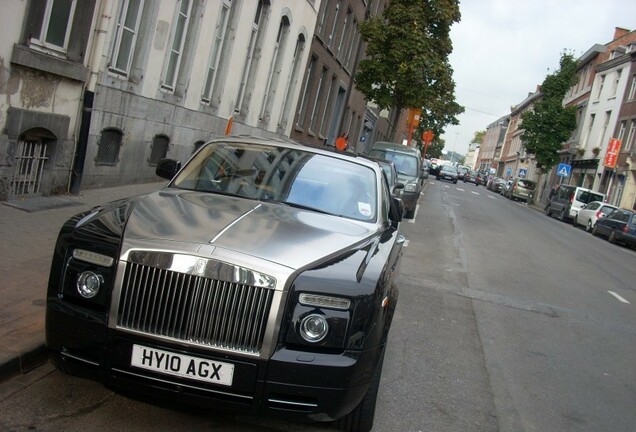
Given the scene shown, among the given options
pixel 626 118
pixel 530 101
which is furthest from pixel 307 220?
pixel 530 101

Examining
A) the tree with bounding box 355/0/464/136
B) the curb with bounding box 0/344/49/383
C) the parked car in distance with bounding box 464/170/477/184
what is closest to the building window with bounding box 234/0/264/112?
the tree with bounding box 355/0/464/136

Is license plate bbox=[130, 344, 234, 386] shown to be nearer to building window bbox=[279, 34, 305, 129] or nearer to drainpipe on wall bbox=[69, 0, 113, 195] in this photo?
drainpipe on wall bbox=[69, 0, 113, 195]

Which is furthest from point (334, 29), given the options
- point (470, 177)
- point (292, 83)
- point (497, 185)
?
point (470, 177)

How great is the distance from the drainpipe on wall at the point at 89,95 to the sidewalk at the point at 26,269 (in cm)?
38

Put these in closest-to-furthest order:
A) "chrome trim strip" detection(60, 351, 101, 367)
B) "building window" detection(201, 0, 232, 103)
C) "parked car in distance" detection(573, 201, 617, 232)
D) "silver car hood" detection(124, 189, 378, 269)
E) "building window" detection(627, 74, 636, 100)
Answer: "chrome trim strip" detection(60, 351, 101, 367), "silver car hood" detection(124, 189, 378, 269), "building window" detection(201, 0, 232, 103), "parked car in distance" detection(573, 201, 617, 232), "building window" detection(627, 74, 636, 100)

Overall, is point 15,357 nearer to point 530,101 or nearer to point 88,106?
point 88,106

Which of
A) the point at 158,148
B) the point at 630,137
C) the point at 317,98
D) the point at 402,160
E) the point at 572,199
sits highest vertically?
the point at 630,137

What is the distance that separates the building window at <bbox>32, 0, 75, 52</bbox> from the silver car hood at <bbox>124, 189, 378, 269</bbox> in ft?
17.0

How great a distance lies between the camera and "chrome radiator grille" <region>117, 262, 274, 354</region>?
3258 millimetres

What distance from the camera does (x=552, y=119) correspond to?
51.4m

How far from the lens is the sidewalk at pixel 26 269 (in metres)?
4.09

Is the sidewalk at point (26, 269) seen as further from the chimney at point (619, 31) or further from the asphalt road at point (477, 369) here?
the chimney at point (619, 31)

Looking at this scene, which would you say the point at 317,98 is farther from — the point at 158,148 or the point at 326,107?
the point at 158,148

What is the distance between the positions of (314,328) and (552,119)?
171 ft
